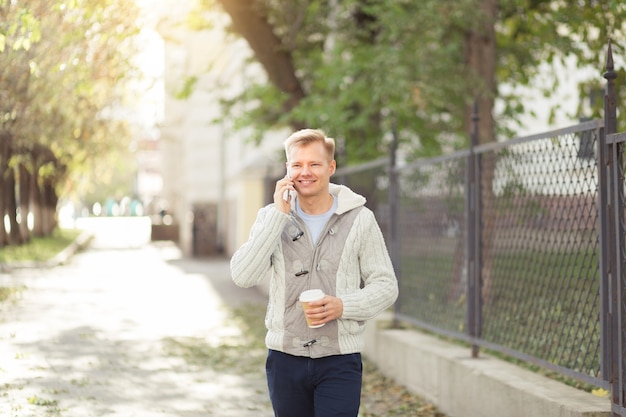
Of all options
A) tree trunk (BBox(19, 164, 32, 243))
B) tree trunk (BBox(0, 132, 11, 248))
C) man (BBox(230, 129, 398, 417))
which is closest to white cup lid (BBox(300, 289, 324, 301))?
man (BBox(230, 129, 398, 417))

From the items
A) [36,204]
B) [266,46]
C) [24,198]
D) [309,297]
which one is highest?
[266,46]

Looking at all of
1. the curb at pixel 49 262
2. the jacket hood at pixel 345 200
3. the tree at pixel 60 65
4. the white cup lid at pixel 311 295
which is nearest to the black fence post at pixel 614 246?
the jacket hood at pixel 345 200

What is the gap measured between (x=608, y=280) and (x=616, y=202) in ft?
1.43

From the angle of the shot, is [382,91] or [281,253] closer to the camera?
[281,253]

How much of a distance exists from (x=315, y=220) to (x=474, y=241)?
397cm

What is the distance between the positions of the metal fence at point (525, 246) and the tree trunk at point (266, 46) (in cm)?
668

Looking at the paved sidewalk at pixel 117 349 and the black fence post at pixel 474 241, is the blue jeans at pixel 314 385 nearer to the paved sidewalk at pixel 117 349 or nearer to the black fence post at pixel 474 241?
the paved sidewalk at pixel 117 349

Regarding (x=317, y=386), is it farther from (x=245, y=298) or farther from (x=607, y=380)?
(x=245, y=298)

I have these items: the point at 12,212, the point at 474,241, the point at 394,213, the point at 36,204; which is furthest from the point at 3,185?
the point at 474,241

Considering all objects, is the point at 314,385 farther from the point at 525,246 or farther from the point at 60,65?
the point at 60,65

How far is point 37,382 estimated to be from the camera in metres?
8.76

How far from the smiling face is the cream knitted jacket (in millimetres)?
136

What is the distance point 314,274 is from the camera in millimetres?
4254

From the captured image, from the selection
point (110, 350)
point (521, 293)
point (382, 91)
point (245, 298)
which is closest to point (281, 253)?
point (521, 293)
